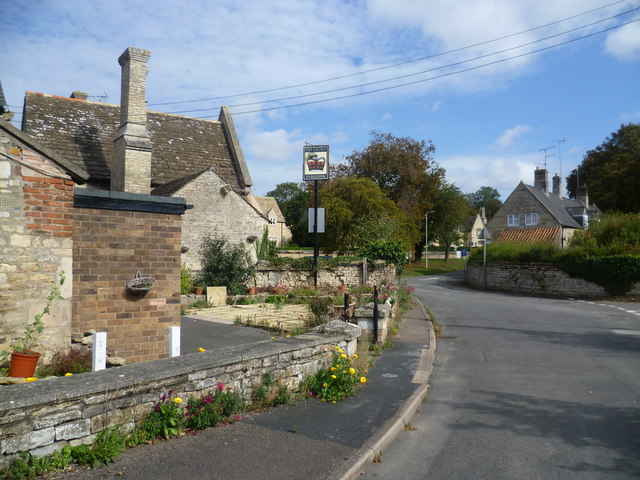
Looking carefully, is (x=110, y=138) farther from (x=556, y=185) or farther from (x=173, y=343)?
(x=556, y=185)

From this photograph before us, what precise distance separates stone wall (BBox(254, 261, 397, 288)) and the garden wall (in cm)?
983

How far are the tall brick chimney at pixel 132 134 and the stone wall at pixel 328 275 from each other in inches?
262

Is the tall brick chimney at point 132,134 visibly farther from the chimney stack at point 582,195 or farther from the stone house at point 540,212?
the chimney stack at point 582,195

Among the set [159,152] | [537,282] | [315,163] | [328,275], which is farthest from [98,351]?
[537,282]

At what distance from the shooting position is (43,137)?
60.3 feet

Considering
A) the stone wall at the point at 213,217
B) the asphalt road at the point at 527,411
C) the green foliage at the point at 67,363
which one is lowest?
the asphalt road at the point at 527,411

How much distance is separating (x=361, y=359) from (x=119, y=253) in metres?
4.17

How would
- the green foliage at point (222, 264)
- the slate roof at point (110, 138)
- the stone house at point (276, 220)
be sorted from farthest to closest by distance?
1. the stone house at point (276, 220)
2. the green foliage at point (222, 264)
3. the slate roof at point (110, 138)

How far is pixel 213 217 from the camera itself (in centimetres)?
2048

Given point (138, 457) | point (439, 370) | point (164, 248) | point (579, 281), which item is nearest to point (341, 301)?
point (439, 370)

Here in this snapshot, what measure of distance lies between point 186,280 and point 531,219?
4068 cm

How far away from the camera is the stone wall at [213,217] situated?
19.8m

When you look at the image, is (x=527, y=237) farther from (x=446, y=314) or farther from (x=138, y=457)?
(x=138, y=457)

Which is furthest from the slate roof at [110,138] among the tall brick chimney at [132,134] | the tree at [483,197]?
the tree at [483,197]
